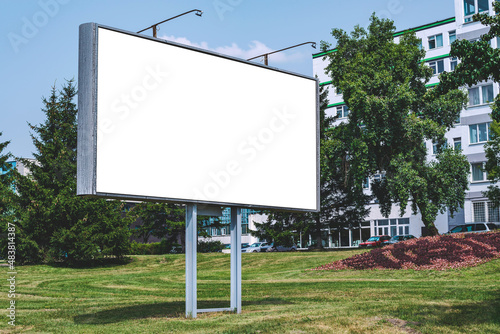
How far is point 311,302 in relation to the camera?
53.6ft

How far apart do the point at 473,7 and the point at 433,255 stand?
38.1 m

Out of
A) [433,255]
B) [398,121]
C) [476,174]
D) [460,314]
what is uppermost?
[398,121]

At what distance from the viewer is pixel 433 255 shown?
2733cm

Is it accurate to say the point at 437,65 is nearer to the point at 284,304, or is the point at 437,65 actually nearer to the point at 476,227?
the point at 476,227

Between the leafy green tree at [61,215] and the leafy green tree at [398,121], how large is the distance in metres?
18.0

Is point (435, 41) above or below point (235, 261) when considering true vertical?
above

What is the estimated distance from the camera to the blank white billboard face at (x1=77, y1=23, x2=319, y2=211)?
12328 millimetres

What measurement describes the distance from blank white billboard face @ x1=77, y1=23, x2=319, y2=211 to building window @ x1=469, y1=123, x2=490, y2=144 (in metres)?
46.1

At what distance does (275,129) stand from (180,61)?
3207 mm

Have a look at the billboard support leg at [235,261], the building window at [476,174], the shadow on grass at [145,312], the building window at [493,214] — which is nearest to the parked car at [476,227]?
the building window at [493,214]

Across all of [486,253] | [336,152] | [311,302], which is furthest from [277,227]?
[311,302]

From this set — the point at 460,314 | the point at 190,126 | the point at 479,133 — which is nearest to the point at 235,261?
the point at 190,126

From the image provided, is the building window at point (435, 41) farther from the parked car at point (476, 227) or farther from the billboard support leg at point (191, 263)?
the billboard support leg at point (191, 263)

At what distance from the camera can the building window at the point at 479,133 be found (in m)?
57.5
